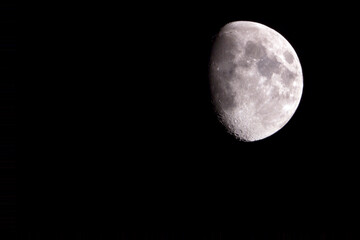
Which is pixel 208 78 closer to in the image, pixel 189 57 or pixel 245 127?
pixel 189 57

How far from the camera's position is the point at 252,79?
337 cm

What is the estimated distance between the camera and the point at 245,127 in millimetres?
3641

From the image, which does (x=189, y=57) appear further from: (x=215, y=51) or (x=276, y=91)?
(x=276, y=91)

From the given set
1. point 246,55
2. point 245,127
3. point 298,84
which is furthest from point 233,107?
point 298,84

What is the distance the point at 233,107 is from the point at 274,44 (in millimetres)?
883

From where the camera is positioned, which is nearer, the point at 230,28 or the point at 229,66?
the point at 229,66

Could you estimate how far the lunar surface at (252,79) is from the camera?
3396 mm

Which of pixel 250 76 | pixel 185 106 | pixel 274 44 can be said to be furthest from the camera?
pixel 185 106

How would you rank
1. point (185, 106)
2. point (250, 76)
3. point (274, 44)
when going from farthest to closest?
1. point (185, 106)
2. point (274, 44)
3. point (250, 76)

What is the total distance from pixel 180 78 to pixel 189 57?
27 cm

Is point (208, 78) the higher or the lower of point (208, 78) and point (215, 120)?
the higher

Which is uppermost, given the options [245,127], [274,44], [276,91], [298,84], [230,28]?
[230,28]

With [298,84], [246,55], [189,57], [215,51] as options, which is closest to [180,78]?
[189,57]

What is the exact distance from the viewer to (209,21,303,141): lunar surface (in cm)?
340
